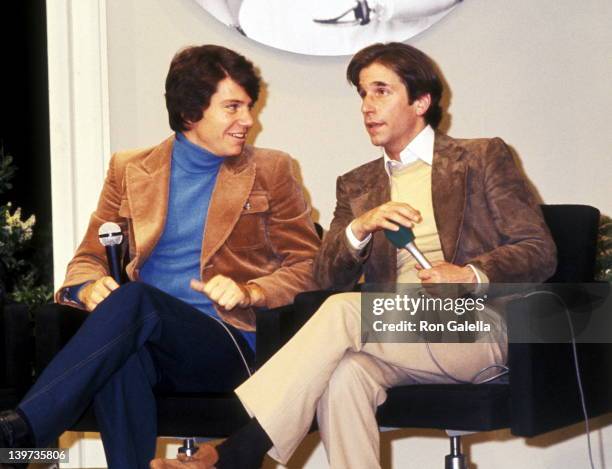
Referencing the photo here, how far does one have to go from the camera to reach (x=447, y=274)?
262 centimetres

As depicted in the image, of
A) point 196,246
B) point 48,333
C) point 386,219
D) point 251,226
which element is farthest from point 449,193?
point 48,333

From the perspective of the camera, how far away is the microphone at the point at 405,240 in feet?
8.72

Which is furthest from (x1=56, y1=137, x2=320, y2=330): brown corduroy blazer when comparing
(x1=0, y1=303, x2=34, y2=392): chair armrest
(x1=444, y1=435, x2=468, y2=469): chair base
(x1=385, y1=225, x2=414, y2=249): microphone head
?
(x1=444, y1=435, x2=468, y2=469): chair base

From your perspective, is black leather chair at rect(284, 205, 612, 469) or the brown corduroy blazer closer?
black leather chair at rect(284, 205, 612, 469)

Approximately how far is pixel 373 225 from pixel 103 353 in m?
0.73

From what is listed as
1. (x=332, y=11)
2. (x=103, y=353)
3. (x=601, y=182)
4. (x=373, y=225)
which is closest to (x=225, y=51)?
(x=332, y=11)

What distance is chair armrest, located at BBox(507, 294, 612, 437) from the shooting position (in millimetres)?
2369

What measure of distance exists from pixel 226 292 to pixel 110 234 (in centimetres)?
37

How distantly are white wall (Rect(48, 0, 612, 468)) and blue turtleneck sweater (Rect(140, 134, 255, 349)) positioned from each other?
393 mm

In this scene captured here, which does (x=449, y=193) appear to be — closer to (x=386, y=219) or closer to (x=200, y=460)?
(x=386, y=219)

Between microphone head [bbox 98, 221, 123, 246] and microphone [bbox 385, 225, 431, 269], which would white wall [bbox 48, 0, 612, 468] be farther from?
microphone [bbox 385, 225, 431, 269]

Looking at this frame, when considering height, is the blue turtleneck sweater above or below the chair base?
above

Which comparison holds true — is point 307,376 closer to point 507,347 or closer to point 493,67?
point 507,347

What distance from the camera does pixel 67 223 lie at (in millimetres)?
3557
